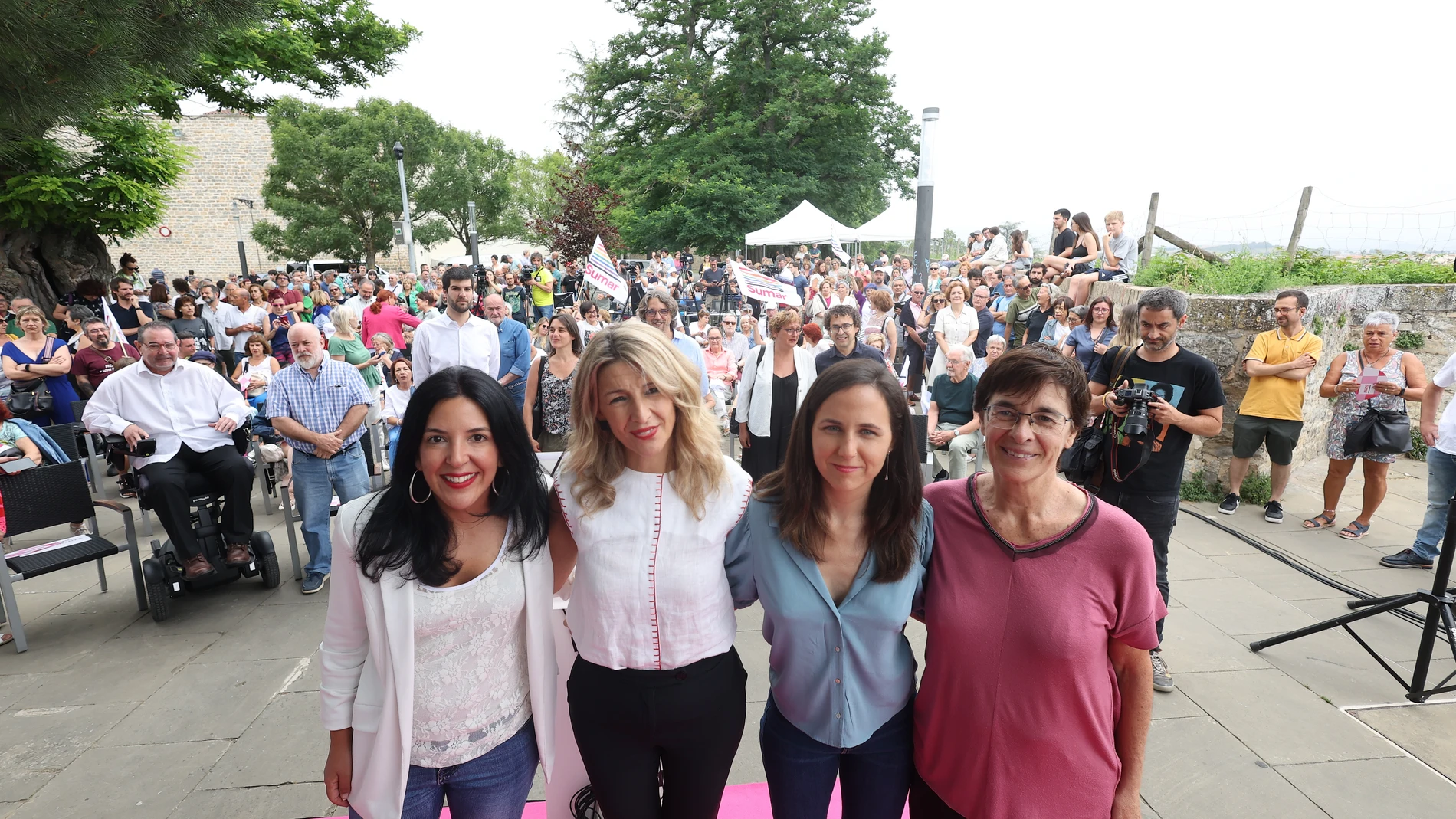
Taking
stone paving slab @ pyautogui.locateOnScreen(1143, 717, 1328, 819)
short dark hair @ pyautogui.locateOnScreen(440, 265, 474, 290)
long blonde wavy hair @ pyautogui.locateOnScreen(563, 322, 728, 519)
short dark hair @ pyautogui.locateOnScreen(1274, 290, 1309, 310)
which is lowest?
stone paving slab @ pyautogui.locateOnScreen(1143, 717, 1328, 819)

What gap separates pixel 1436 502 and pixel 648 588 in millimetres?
6335

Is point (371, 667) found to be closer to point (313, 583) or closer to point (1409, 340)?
point (313, 583)

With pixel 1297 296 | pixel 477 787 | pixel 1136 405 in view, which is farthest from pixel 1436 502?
pixel 477 787

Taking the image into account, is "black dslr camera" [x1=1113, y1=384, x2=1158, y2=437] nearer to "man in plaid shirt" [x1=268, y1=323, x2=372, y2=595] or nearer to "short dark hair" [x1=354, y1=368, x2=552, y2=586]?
"short dark hair" [x1=354, y1=368, x2=552, y2=586]

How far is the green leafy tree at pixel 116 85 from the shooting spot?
2.41 metres

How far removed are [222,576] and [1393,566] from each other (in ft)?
26.9

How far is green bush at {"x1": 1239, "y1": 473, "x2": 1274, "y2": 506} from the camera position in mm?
6453

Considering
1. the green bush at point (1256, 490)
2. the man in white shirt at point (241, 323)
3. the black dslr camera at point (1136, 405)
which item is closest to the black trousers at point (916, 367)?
the green bush at point (1256, 490)

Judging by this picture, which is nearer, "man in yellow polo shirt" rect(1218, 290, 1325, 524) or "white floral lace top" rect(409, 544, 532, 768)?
"white floral lace top" rect(409, 544, 532, 768)

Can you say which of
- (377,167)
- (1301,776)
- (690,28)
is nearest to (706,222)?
(690,28)

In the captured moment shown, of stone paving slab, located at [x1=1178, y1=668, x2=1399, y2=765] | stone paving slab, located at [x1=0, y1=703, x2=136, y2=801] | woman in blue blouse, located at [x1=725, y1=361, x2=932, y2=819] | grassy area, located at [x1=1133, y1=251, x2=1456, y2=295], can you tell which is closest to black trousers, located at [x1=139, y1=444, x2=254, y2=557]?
stone paving slab, located at [x1=0, y1=703, x2=136, y2=801]

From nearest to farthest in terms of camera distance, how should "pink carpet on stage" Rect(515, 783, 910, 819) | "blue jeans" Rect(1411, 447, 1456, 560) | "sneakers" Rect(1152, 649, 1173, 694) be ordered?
"pink carpet on stage" Rect(515, 783, 910, 819), "sneakers" Rect(1152, 649, 1173, 694), "blue jeans" Rect(1411, 447, 1456, 560)

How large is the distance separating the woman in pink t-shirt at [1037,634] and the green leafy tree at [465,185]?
134 ft

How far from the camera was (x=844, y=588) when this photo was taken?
1771 millimetres
